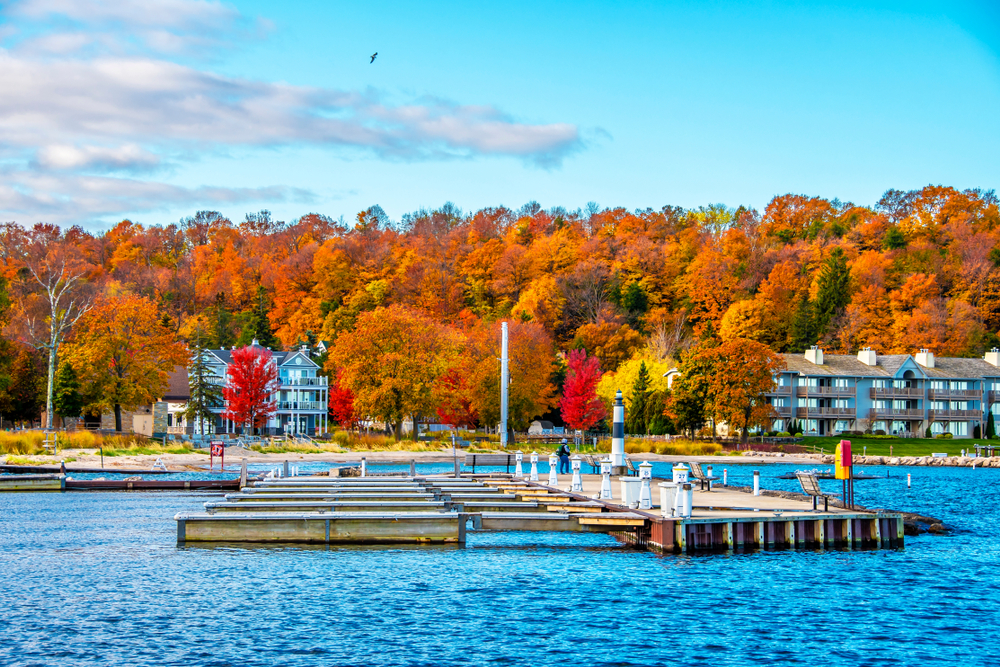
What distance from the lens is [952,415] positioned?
105 metres

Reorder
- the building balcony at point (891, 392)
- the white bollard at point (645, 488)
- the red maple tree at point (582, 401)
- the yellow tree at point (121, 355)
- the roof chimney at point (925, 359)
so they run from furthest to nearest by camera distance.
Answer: the roof chimney at point (925, 359) < the building balcony at point (891, 392) < the red maple tree at point (582, 401) < the yellow tree at point (121, 355) < the white bollard at point (645, 488)

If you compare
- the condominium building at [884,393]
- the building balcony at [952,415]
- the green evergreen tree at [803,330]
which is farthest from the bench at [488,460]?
the green evergreen tree at [803,330]

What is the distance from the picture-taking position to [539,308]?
4673 inches

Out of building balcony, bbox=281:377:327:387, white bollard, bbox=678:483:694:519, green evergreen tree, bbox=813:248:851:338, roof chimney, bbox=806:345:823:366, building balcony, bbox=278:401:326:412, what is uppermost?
green evergreen tree, bbox=813:248:851:338

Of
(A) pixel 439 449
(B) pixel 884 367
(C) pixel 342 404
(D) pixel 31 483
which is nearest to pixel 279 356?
(C) pixel 342 404

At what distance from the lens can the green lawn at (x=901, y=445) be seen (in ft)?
297

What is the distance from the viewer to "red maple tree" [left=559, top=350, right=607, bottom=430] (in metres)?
92.8

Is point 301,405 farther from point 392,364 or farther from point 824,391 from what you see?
point 824,391

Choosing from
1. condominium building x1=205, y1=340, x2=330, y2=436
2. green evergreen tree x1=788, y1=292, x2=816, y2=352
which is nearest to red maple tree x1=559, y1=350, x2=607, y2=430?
condominium building x1=205, y1=340, x2=330, y2=436

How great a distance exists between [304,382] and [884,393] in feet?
196

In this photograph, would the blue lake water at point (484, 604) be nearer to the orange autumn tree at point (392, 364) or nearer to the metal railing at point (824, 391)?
the orange autumn tree at point (392, 364)

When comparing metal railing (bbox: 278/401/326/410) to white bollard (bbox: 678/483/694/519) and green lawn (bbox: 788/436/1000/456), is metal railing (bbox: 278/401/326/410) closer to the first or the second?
green lawn (bbox: 788/436/1000/456)

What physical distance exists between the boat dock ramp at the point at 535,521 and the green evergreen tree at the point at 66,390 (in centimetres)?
4752

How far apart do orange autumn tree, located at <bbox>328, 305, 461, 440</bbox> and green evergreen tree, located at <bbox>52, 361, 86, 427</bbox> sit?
18807 millimetres
